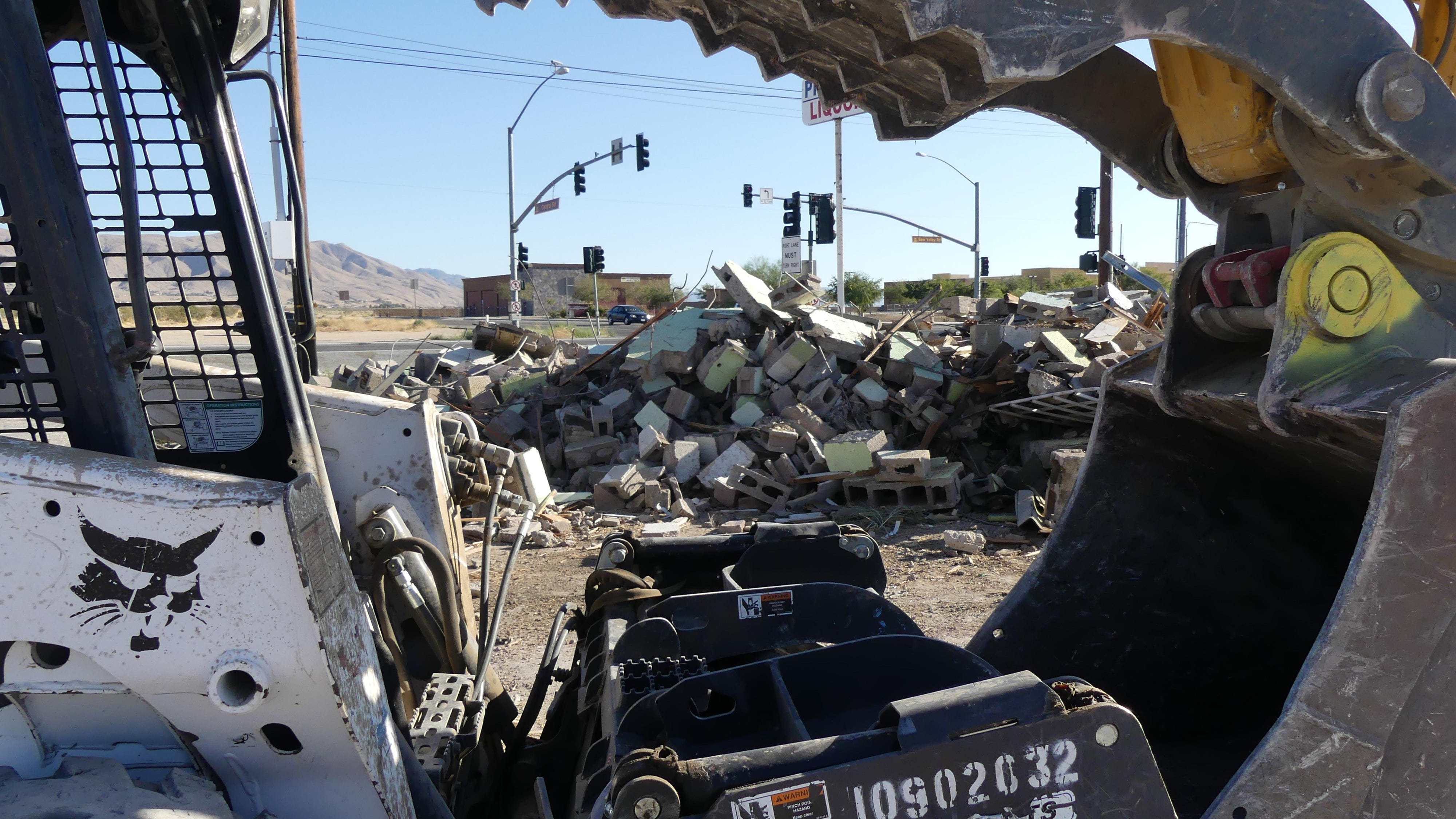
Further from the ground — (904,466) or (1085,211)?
(1085,211)

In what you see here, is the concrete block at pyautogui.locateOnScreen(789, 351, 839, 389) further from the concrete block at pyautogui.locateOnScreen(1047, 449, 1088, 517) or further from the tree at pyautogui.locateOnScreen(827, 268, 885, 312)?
the tree at pyautogui.locateOnScreen(827, 268, 885, 312)

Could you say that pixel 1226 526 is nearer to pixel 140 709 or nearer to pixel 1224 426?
pixel 1224 426

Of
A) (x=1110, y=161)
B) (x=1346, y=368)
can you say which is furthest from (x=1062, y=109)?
(x=1346, y=368)

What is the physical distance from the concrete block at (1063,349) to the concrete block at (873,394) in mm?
2071

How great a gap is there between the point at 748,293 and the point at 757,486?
13.4 ft

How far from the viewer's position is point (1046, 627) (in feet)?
12.5

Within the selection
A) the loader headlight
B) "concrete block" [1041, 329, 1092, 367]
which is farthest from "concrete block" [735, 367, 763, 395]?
the loader headlight

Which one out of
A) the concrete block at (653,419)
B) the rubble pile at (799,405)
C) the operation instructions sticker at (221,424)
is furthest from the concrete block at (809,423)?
the operation instructions sticker at (221,424)

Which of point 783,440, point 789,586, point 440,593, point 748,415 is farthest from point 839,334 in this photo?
point 789,586

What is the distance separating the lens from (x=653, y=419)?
44.8ft

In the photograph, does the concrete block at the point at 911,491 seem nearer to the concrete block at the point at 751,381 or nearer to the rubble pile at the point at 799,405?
the rubble pile at the point at 799,405

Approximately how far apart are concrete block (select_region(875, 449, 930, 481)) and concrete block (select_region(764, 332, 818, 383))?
290 cm

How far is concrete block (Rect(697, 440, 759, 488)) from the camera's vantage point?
1221cm

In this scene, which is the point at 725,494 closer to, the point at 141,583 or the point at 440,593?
the point at 440,593
